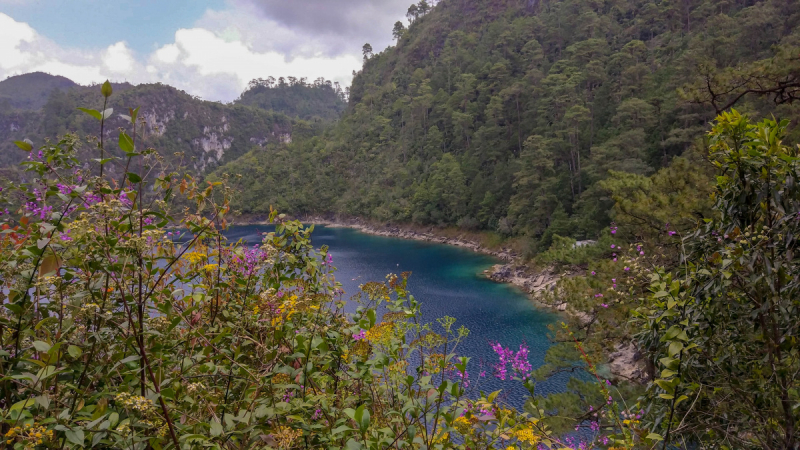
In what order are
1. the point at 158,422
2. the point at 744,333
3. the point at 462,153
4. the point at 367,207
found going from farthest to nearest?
the point at 367,207 < the point at 462,153 < the point at 744,333 < the point at 158,422

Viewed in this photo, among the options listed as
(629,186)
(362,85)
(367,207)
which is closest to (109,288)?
(629,186)

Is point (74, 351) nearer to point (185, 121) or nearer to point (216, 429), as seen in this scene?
point (216, 429)

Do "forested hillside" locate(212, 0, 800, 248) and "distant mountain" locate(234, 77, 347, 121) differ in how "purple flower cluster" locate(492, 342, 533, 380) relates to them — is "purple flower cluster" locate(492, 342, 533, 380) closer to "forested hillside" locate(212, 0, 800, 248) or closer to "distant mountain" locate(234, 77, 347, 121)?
"forested hillside" locate(212, 0, 800, 248)

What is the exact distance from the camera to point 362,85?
7750 cm

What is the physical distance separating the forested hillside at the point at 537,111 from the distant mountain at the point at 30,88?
97.6m

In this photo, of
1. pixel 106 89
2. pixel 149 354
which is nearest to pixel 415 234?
pixel 149 354

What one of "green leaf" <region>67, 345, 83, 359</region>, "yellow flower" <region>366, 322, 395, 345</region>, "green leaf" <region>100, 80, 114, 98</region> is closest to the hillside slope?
"yellow flower" <region>366, 322, 395, 345</region>

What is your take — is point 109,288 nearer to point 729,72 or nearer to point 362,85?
point 729,72

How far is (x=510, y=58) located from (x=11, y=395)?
5000 centimetres

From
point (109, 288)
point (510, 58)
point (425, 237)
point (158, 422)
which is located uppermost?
point (510, 58)

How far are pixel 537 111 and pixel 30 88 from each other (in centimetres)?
15636

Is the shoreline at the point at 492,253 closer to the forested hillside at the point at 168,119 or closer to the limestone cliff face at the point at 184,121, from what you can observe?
the forested hillside at the point at 168,119

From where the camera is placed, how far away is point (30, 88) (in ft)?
387

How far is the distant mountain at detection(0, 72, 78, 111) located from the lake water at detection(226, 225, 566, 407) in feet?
427
